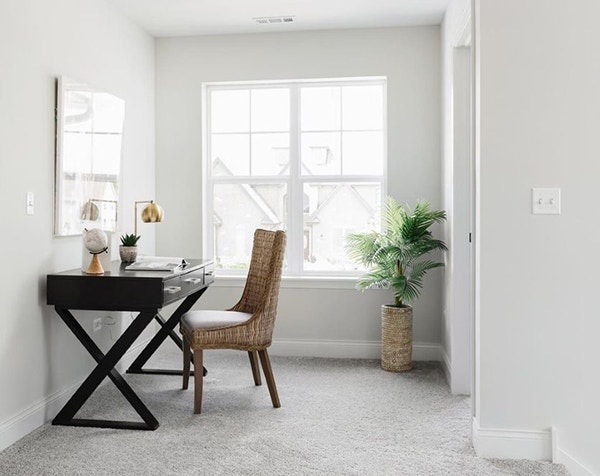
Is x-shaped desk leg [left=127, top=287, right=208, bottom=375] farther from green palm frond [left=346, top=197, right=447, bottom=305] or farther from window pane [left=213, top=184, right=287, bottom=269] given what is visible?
green palm frond [left=346, top=197, right=447, bottom=305]

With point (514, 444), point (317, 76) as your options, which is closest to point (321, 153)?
point (317, 76)

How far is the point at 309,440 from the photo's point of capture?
285 cm

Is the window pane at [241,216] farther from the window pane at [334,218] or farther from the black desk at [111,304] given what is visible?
the black desk at [111,304]

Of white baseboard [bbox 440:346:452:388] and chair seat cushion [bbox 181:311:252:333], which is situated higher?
chair seat cushion [bbox 181:311:252:333]

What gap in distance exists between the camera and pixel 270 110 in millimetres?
4719

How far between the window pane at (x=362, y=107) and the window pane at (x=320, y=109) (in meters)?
0.06

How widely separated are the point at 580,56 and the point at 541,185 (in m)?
0.56

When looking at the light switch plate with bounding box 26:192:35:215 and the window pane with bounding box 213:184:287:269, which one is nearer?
the light switch plate with bounding box 26:192:35:215

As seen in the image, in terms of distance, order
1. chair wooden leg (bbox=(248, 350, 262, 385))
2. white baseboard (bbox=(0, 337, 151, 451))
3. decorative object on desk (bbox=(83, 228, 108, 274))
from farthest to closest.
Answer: chair wooden leg (bbox=(248, 350, 262, 385)) → decorative object on desk (bbox=(83, 228, 108, 274)) → white baseboard (bbox=(0, 337, 151, 451))

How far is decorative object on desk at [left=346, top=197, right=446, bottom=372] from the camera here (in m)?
3.99

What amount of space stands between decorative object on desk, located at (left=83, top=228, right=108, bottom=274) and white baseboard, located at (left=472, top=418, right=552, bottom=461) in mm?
2034

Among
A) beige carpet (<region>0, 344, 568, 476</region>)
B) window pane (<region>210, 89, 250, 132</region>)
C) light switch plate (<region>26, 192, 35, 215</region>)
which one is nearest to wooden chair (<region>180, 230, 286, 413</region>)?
beige carpet (<region>0, 344, 568, 476</region>)

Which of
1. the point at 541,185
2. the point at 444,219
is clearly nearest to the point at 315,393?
the point at 444,219

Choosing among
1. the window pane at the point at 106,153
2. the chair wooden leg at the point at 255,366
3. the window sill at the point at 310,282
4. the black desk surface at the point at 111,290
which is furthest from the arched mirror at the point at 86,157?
the chair wooden leg at the point at 255,366
